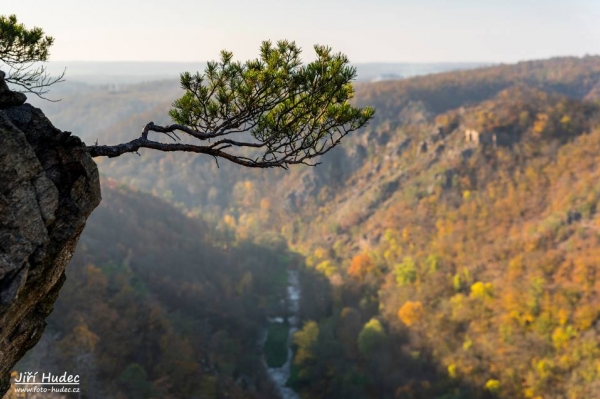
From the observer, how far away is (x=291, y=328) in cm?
6806

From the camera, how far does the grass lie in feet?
192

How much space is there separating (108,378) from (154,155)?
147486 mm

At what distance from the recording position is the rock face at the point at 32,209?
18.4 ft

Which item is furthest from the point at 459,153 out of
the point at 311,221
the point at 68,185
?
the point at 68,185

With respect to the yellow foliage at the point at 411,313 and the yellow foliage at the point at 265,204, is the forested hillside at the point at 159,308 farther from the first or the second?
the yellow foliage at the point at 265,204

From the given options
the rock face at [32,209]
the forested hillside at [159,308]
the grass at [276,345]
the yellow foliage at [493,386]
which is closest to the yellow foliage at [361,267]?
the forested hillside at [159,308]

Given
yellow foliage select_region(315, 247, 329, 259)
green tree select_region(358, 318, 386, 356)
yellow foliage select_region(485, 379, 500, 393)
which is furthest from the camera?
yellow foliage select_region(315, 247, 329, 259)

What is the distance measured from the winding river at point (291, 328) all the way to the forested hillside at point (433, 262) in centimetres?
212

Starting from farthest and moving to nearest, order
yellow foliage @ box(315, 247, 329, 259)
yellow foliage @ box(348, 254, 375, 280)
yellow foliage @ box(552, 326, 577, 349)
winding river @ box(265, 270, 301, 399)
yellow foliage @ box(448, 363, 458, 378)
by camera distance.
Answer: yellow foliage @ box(315, 247, 329, 259) < yellow foliage @ box(348, 254, 375, 280) < winding river @ box(265, 270, 301, 399) < yellow foliage @ box(448, 363, 458, 378) < yellow foliage @ box(552, 326, 577, 349)

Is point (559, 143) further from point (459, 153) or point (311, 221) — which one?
point (311, 221)

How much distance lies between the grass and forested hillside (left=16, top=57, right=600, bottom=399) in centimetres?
356

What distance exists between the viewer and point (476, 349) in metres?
53.0

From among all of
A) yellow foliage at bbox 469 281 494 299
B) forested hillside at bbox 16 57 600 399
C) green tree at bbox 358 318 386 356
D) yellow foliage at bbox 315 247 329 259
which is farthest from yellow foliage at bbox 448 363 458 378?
yellow foliage at bbox 315 247 329 259

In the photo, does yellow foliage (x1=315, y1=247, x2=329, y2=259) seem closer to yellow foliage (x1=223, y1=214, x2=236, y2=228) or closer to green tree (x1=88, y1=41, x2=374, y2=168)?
yellow foliage (x1=223, y1=214, x2=236, y2=228)
